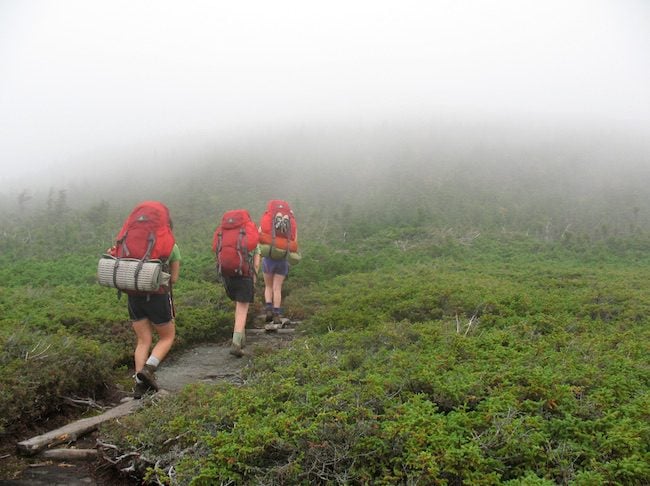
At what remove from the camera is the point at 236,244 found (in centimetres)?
757

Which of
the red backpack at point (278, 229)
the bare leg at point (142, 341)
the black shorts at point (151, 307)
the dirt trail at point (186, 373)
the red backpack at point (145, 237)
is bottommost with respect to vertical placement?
the dirt trail at point (186, 373)

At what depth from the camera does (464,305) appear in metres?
8.17

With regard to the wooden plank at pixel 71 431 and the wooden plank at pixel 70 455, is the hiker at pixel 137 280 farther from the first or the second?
the wooden plank at pixel 70 455

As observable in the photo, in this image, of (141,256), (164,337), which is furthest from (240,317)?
(141,256)

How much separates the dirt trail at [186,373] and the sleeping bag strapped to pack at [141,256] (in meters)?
1.48

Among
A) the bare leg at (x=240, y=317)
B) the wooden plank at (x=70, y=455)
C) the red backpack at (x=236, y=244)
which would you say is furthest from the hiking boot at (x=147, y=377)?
the red backpack at (x=236, y=244)

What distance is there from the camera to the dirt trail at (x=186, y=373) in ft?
13.3

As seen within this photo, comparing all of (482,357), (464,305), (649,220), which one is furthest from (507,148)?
(482,357)

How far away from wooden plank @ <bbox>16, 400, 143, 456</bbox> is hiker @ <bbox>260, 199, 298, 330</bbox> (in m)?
4.17

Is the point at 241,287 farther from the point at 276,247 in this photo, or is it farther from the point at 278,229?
the point at 278,229

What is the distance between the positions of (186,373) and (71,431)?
2.20 m

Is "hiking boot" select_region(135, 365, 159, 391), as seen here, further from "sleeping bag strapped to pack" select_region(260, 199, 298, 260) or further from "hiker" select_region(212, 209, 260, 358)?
"sleeping bag strapped to pack" select_region(260, 199, 298, 260)

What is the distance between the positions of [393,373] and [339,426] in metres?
1.30

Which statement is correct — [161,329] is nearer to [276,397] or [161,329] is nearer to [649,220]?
[276,397]
